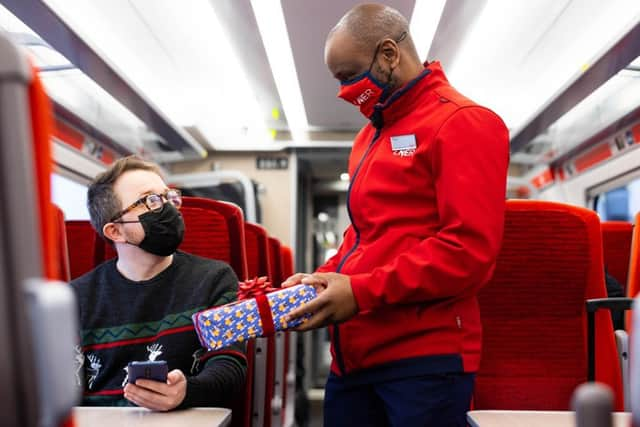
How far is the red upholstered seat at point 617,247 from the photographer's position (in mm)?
3177

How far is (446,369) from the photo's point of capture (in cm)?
148

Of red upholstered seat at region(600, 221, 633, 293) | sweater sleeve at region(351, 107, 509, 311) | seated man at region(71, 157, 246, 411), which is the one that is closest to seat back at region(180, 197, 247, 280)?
seated man at region(71, 157, 246, 411)

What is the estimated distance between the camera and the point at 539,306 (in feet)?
6.84

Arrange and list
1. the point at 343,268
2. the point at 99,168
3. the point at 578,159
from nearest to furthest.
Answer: the point at 343,268 < the point at 99,168 < the point at 578,159

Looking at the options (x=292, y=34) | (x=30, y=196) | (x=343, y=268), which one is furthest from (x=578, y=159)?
(x=30, y=196)

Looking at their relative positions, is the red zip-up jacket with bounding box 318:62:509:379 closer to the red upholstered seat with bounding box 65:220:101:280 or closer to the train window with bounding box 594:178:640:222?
the red upholstered seat with bounding box 65:220:101:280

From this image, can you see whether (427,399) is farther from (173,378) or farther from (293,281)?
(173,378)

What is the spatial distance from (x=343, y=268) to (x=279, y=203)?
736cm

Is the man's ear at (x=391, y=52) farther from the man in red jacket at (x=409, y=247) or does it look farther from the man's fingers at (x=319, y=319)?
the man's fingers at (x=319, y=319)

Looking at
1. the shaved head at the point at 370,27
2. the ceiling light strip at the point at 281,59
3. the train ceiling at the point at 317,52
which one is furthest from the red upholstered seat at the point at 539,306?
the ceiling light strip at the point at 281,59

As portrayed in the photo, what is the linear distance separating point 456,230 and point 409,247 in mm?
149

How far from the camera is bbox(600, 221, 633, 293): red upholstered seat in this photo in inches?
125

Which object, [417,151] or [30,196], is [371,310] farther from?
[30,196]

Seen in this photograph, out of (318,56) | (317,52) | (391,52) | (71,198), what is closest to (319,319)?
(391,52)
